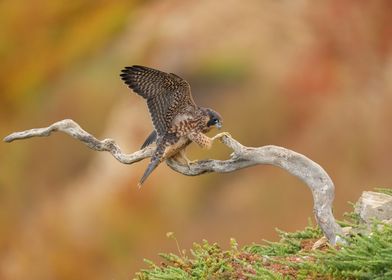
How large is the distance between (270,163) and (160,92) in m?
1.40

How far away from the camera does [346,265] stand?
718 centimetres

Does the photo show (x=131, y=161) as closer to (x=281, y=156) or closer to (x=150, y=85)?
(x=150, y=85)

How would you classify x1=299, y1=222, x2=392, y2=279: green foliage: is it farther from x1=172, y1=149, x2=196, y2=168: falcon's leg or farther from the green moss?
x1=172, y1=149, x2=196, y2=168: falcon's leg

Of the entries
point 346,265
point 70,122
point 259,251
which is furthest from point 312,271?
point 70,122

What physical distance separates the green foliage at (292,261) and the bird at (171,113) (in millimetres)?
971

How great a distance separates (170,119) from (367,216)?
2.07 m

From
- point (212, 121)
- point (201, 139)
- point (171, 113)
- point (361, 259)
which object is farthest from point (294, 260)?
point (171, 113)

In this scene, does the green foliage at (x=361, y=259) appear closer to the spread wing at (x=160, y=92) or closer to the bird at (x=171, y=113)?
the bird at (x=171, y=113)

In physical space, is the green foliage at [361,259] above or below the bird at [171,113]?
below

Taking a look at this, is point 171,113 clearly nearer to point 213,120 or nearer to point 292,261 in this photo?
point 213,120

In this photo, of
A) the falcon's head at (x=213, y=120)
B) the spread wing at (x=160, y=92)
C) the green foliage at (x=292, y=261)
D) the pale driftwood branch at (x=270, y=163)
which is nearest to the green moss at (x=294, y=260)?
the green foliage at (x=292, y=261)

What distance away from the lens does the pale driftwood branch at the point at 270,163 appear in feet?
25.5

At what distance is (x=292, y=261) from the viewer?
7859mm

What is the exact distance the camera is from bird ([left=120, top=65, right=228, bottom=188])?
8547mm
